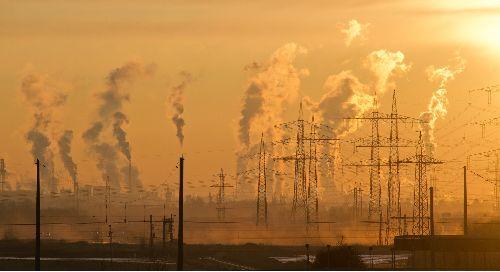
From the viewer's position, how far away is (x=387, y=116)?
466 feet

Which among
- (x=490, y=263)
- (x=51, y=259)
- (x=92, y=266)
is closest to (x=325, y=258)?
(x=490, y=263)

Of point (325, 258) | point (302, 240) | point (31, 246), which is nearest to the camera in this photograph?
point (325, 258)

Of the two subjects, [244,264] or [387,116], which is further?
[387,116]

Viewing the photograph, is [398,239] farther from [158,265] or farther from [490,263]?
[158,265]

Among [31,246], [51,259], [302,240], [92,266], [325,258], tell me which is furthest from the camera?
[302,240]

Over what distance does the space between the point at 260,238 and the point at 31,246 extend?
6504cm

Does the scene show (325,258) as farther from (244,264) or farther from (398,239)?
(244,264)

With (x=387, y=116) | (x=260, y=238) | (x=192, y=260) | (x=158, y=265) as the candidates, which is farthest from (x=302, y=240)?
(x=158, y=265)

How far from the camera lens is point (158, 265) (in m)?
98.4

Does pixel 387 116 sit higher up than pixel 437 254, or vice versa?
pixel 387 116

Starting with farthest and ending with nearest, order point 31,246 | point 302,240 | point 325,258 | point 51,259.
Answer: point 302,240 → point 31,246 → point 51,259 → point 325,258

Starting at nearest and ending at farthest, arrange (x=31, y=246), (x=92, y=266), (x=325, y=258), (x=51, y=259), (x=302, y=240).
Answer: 1. (x=325, y=258)
2. (x=92, y=266)
3. (x=51, y=259)
4. (x=31, y=246)
5. (x=302, y=240)

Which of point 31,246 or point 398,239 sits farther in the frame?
point 31,246

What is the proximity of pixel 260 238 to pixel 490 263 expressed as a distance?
102 metres
